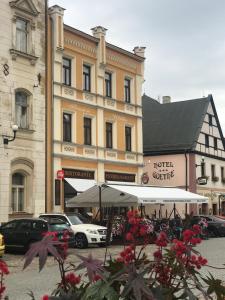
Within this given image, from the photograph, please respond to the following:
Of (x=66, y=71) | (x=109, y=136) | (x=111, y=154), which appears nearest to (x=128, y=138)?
(x=109, y=136)

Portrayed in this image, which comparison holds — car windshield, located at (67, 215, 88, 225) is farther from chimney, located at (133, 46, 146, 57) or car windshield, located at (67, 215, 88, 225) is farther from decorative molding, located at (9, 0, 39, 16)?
chimney, located at (133, 46, 146, 57)

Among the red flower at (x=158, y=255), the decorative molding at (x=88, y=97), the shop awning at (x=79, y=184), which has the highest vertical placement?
the decorative molding at (x=88, y=97)

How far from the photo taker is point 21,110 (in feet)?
96.1

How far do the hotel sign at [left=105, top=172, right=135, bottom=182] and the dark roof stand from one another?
33.9ft

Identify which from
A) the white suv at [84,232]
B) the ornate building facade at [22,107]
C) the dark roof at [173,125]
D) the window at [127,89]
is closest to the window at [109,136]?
the window at [127,89]

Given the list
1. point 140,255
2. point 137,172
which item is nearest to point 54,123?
point 137,172

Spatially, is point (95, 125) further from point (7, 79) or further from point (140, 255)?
point (140, 255)

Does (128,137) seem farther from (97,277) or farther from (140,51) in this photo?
(97,277)

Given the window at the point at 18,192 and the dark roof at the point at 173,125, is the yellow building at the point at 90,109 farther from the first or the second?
the dark roof at the point at 173,125

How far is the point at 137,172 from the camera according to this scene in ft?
126

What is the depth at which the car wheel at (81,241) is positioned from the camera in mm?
24359

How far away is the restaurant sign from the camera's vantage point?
4647cm

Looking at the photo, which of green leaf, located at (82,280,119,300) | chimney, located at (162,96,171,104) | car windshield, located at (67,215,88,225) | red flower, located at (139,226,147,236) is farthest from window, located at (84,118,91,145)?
green leaf, located at (82,280,119,300)

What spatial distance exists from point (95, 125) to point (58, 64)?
497 centimetres
